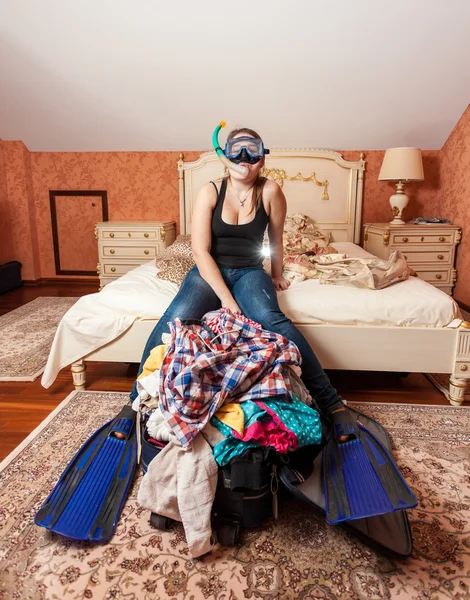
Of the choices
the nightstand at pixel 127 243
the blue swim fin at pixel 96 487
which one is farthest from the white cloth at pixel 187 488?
the nightstand at pixel 127 243

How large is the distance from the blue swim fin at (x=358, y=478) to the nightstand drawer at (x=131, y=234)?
298cm

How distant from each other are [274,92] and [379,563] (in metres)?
3.58

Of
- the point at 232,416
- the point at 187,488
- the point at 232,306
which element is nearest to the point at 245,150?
the point at 232,306

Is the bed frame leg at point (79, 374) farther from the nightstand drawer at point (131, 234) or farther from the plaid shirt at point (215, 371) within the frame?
the nightstand drawer at point (131, 234)

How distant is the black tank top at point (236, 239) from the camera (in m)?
1.96

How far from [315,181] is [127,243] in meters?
1.92

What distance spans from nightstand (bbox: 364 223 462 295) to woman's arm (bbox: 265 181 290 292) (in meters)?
1.93

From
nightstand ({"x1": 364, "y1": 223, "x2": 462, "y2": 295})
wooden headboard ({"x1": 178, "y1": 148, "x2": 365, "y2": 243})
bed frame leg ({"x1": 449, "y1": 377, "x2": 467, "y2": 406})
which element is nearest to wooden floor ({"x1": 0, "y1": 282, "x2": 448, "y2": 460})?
bed frame leg ({"x1": 449, "y1": 377, "x2": 467, "y2": 406})

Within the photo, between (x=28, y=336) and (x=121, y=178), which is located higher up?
(x=121, y=178)

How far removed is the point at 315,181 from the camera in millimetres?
4297

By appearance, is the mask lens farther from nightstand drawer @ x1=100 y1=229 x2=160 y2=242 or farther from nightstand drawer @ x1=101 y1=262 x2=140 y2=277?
nightstand drawer @ x1=101 y1=262 x2=140 y2=277

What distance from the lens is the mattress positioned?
6.98 feet

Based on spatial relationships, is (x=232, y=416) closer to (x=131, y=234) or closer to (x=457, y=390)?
(x=457, y=390)

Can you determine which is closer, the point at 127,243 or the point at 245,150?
the point at 245,150
